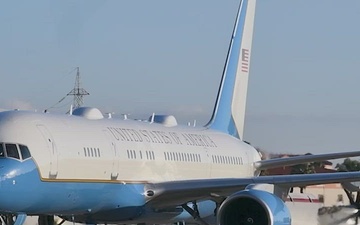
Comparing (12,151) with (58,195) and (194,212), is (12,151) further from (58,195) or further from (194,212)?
(194,212)

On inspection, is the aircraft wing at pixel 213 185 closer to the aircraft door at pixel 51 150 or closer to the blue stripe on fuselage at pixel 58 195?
the blue stripe on fuselage at pixel 58 195

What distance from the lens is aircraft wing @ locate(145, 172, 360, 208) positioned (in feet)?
107

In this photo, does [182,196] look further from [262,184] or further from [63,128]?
[63,128]

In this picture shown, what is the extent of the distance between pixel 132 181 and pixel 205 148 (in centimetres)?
636

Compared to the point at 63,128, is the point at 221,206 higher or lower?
lower

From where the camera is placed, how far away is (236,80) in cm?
4434

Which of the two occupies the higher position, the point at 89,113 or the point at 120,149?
the point at 89,113

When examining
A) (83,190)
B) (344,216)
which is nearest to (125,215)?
(83,190)

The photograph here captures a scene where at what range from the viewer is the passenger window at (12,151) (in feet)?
93.7

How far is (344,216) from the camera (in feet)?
138

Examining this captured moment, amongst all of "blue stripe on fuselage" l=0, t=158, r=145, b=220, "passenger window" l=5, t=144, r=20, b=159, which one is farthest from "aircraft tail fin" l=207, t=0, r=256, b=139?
"passenger window" l=5, t=144, r=20, b=159

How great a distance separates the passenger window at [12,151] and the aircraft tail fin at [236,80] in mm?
14497

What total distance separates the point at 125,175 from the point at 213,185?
8.29ft

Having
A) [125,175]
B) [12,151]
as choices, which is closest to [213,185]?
[125,175]
